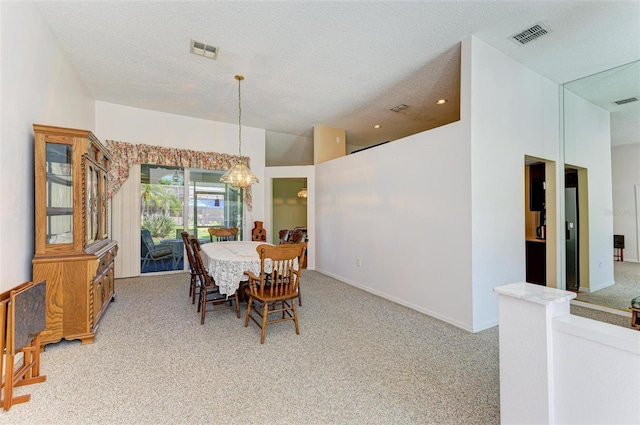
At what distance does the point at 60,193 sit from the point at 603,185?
6.60 metres

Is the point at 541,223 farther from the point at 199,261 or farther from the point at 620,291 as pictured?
the point at 199,261

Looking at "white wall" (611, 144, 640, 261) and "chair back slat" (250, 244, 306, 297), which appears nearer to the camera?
"chair back slat" (250, 244, 306, 297)

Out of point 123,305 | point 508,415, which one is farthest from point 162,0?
point 508,415

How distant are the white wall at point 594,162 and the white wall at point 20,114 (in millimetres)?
6165

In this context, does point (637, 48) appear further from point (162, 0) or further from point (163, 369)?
point (163, 369)

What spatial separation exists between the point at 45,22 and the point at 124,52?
2.21ft

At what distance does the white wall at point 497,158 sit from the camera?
9.70 ft

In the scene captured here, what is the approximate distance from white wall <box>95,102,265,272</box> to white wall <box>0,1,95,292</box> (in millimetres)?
2058

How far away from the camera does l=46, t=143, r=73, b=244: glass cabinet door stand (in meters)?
2.53

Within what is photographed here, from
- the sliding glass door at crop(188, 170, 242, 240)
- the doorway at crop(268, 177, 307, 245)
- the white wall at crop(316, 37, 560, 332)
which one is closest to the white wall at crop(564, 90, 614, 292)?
the white wall at crop(316, 37, 560, 332)

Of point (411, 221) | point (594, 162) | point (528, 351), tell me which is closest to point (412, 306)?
point (411, 221)

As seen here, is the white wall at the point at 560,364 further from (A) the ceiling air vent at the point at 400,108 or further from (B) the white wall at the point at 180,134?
(B) the white wall at the point at 180,134

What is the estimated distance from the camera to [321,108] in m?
5.05

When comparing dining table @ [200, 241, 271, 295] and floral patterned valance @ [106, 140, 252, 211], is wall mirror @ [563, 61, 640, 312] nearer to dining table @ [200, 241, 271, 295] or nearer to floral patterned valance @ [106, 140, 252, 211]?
dining table @ [200, 241, 271, 295]
